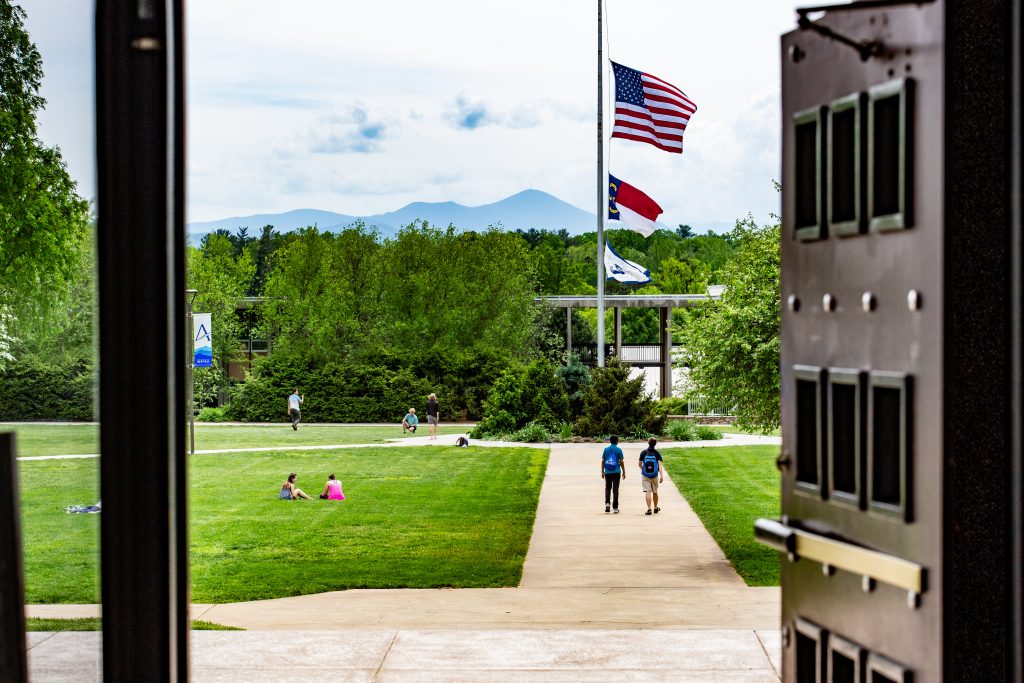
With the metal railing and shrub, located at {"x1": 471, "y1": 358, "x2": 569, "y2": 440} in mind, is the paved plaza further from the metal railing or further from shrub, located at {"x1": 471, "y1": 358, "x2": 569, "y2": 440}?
the metal railing

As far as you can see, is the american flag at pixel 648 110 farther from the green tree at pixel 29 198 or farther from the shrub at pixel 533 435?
the green tree at pixel 29 198

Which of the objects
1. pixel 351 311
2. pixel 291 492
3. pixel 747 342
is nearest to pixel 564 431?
pixel 291 492

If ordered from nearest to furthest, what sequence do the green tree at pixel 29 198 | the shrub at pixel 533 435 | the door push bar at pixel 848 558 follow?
1. the door push bar at pixel 848 558
2. the green tree at pixel 29 198
3. the shrub at pixel 533 435

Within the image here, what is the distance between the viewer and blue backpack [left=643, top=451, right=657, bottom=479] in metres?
15.2

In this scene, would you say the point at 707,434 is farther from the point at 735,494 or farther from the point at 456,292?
the point at 456,292

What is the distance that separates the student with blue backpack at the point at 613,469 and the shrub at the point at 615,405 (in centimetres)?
1089

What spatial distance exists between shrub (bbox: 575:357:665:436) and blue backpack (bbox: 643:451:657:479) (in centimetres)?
1136

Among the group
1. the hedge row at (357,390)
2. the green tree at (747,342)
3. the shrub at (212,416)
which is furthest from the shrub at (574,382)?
the shrub at (212,416)

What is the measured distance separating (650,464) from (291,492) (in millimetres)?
6138

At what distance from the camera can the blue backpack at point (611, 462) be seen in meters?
15.3

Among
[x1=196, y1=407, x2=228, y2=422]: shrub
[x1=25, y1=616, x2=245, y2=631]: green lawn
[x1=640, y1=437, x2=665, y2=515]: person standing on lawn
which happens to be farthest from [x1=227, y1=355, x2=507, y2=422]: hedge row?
[x1=25, y1=616, x2=245, y2=631]: green lawn

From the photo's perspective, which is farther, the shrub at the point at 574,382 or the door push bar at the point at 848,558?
the shrub at the point at 574,382
